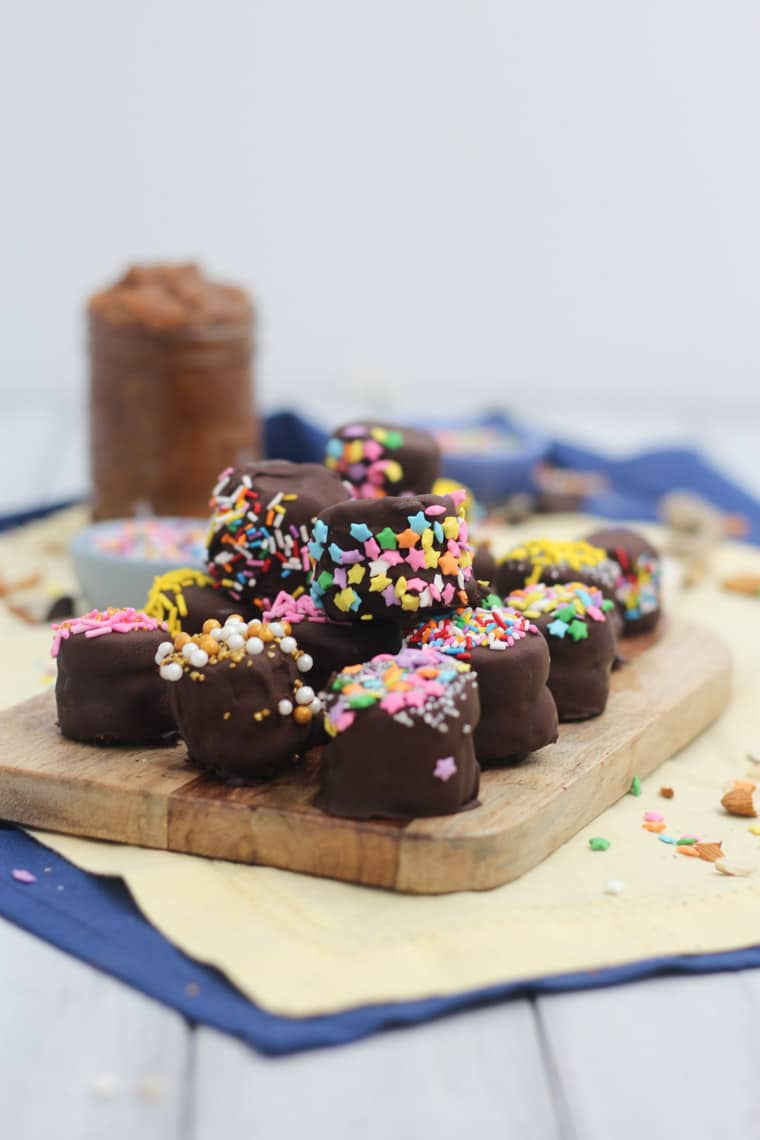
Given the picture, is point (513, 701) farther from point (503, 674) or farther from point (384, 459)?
point (384, 459)

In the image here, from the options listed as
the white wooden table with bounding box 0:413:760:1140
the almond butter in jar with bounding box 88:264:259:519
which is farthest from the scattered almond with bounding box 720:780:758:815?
the almond butter in jar with bounding box 88:264:259:519

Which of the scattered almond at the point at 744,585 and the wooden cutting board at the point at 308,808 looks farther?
the scattered almond at the point at 744,585

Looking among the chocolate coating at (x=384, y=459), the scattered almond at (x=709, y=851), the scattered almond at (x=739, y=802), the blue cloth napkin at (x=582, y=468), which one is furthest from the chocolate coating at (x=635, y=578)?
the blue cloth napkin at (x=582, y=468)

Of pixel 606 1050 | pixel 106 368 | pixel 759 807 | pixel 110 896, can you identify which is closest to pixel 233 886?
pixel 110 896

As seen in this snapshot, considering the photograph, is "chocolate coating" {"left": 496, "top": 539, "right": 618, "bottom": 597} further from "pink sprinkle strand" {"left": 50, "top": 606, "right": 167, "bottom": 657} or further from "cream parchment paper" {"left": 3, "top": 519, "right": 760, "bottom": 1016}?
"pink sprinkle strand" {"left": 50, "top": 606, "right": 167, "bottom": 657}

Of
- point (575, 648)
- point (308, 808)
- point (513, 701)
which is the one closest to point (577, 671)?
point (575, 648)

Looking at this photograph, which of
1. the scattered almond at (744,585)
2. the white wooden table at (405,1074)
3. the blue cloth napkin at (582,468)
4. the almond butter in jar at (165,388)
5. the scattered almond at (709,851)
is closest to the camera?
the white wooden table at (405,1074)

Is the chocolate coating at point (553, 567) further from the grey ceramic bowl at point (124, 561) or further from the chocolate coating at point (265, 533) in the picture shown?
the grey ceramic bowl at point (124, 561)
